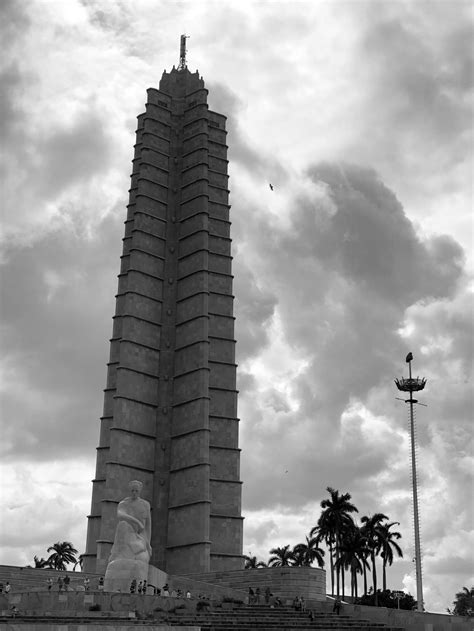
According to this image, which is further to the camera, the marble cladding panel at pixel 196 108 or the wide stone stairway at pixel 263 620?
the marble cladding panel at pixel 196 108

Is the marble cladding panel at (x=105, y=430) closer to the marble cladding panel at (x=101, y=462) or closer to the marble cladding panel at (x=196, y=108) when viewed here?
the marble cladding panel at (x=101, y=462)

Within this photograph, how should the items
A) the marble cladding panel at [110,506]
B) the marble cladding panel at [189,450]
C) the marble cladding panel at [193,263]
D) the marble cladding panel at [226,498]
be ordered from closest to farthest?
1. the marble cladding panel at [110,506]
2. the marble cladding panel at [189,450]
3. the marble cladding panel at [226,498]
4. the marble cladding panel at [193,263]

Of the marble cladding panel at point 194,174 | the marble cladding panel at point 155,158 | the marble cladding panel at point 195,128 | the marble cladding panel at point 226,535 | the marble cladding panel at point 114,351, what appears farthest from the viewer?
the marble cladding panel at point 195,128

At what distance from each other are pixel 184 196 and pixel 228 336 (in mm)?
11741

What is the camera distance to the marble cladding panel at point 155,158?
56438 mm

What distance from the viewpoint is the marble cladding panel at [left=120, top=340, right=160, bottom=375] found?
49531 millimetres

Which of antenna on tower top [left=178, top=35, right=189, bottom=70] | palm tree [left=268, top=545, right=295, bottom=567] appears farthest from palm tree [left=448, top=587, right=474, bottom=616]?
antenna on tower top [left=178, top=35, right=189, bottom=70]

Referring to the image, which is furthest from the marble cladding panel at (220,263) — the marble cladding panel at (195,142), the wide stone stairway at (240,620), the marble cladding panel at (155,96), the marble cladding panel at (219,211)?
the wide stone stairway at (240,620)

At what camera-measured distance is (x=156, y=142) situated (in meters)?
57.7

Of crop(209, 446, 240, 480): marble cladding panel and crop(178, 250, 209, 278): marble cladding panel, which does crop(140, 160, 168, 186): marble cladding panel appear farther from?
crop(209, 446, 240, 480): marble cladding panel

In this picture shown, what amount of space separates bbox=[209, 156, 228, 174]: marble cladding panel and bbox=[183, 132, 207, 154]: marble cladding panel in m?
1.45

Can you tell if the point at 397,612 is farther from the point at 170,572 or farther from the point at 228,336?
the point at 228,336

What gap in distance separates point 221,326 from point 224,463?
9773 mm

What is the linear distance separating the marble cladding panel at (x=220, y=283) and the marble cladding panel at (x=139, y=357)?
6.38 m
